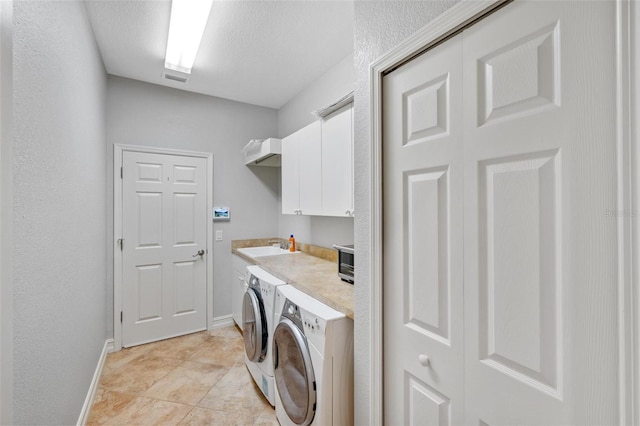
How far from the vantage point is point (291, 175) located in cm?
275

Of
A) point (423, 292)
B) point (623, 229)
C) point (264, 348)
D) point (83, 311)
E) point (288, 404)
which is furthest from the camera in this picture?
point (264, 348)

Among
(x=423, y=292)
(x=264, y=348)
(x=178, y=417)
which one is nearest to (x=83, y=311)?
(x=178, y=417)

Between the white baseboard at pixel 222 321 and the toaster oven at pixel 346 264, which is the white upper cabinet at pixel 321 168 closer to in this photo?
the toaster oven at pixel 346 264

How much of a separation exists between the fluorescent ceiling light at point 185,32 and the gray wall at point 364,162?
1.08m

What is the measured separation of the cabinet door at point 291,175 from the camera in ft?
8.70

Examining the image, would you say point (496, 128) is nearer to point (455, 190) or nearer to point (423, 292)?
point (455, 190)

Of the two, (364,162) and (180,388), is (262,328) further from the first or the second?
(364,162)

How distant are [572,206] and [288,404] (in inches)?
64.9

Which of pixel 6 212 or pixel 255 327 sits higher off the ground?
pixel 6 212

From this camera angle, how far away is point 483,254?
0.87 m

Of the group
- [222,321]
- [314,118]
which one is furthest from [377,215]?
[222,321]

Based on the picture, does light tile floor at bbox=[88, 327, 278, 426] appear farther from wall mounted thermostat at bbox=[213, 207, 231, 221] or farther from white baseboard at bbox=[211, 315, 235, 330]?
wall mounted thermostat at bbox=[213, 207, 231, 221]

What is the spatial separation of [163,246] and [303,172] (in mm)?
1744

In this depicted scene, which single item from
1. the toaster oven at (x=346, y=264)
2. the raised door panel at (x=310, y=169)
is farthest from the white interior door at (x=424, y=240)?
the raised door panel at (x=310, y=169)
